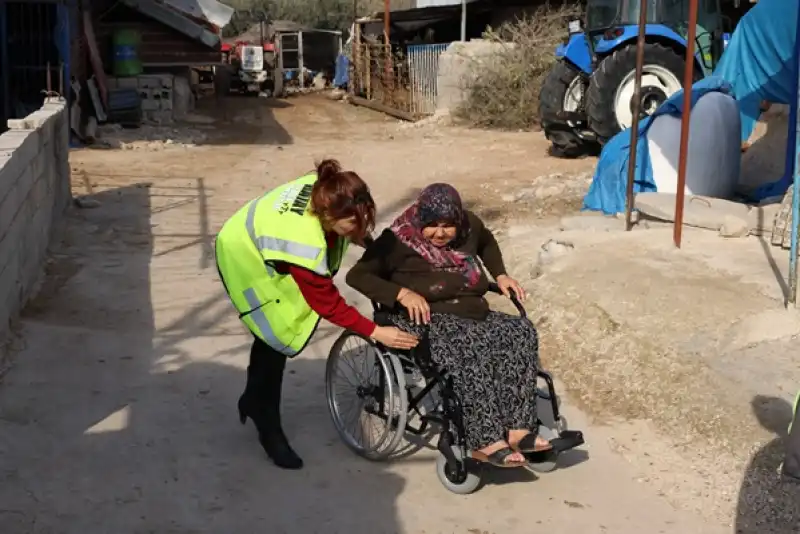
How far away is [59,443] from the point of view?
4566 mm

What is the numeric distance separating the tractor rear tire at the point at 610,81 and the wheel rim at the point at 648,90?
43 millimetres

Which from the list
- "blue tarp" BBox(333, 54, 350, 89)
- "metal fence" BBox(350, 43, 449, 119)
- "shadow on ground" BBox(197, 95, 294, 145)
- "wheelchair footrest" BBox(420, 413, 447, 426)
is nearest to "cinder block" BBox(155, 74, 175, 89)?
"shadow on ground" BBox(197, 95, 294, 145)

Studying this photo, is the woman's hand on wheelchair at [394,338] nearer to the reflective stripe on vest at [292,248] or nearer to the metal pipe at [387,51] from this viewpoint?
the reflective stripe on vest at [292,248]

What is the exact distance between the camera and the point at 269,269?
168 inches

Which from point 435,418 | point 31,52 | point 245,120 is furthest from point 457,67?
point 435,418

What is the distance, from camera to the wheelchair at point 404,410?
4152mm

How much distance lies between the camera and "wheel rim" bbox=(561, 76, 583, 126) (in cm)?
1423

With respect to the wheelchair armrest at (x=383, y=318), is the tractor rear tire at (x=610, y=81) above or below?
above

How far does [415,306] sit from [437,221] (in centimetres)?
40

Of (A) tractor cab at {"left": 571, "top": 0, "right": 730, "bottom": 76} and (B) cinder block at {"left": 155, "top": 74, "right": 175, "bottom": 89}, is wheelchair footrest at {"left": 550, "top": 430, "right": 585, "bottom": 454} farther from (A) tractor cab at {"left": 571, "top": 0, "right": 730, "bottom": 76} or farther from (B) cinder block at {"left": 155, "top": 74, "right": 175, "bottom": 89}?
(B) cinder block at {"left": 155, "top": 74, "right": 175, "bottom": 89}

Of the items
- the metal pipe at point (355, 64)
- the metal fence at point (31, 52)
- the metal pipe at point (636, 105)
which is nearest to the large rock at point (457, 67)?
the metal pipe at point (355, 64)

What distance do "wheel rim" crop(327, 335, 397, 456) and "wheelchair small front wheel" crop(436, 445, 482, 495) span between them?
0.33 metres

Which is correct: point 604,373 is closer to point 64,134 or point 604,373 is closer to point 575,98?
point 64,134

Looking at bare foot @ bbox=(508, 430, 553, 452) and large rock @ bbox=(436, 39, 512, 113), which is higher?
large rock @ bbox=(436, 39, 512, 113)
